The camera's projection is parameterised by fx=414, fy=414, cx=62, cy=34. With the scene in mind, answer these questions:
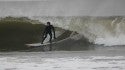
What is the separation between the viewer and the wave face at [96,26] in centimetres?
2774

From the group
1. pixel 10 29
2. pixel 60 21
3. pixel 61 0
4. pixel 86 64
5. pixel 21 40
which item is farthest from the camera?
pixel 61 0

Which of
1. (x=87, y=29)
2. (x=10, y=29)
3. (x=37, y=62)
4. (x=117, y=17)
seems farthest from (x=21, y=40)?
(x=37, y=62)

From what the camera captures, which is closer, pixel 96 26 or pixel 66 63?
pixel 66 63

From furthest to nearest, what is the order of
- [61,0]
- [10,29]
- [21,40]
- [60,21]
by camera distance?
[61,0], [60,21], [10,29], [21,40]

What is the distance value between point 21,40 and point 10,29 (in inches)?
145

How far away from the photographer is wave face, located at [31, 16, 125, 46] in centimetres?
2774

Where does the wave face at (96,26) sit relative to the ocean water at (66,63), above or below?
above

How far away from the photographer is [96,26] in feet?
100

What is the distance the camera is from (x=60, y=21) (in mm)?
31312

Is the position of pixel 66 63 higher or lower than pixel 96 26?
lower

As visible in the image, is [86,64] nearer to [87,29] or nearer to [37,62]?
[37,62]

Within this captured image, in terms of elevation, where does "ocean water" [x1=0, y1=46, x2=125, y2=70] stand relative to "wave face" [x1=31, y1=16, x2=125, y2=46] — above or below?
below

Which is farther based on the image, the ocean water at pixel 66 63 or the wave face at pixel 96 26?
the wave face at pixel 96 26

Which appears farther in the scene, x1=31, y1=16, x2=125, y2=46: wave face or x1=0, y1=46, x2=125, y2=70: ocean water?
x1=31, y1=16, x2=125, y2=46: wave face
